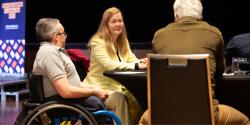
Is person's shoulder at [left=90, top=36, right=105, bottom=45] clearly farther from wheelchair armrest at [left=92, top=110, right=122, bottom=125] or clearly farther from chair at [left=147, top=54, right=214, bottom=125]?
chair at [left=147, top=54, right=214, bottom=125]

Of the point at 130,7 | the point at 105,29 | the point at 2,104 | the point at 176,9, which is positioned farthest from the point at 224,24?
the point at 176,9

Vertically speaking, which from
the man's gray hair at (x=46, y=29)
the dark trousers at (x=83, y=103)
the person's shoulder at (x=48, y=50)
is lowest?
the dark trousers at (x=83, y=103)

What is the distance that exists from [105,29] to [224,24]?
4.58 metres

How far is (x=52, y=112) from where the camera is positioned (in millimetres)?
2994

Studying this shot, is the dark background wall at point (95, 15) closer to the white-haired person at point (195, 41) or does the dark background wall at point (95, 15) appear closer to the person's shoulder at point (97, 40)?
the person's shoulder at point (97, 40)

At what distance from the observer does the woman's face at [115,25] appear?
12.5 feet

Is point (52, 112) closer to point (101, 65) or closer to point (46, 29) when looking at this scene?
point (46, 29)

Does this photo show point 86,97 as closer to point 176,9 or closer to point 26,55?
point 176,9

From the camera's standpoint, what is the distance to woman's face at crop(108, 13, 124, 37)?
382 centimetres

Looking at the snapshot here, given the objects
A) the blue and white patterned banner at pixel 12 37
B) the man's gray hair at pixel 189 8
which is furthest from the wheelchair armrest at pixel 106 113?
the blue and white patterned banner at pixel 12 37

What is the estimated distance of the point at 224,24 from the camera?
316 inches

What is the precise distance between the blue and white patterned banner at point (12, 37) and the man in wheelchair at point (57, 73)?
13.7 ft

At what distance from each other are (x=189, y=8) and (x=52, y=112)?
104 cm

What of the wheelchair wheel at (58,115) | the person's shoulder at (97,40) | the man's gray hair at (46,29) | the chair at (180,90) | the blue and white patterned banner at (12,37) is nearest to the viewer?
the chair at (180,90)
